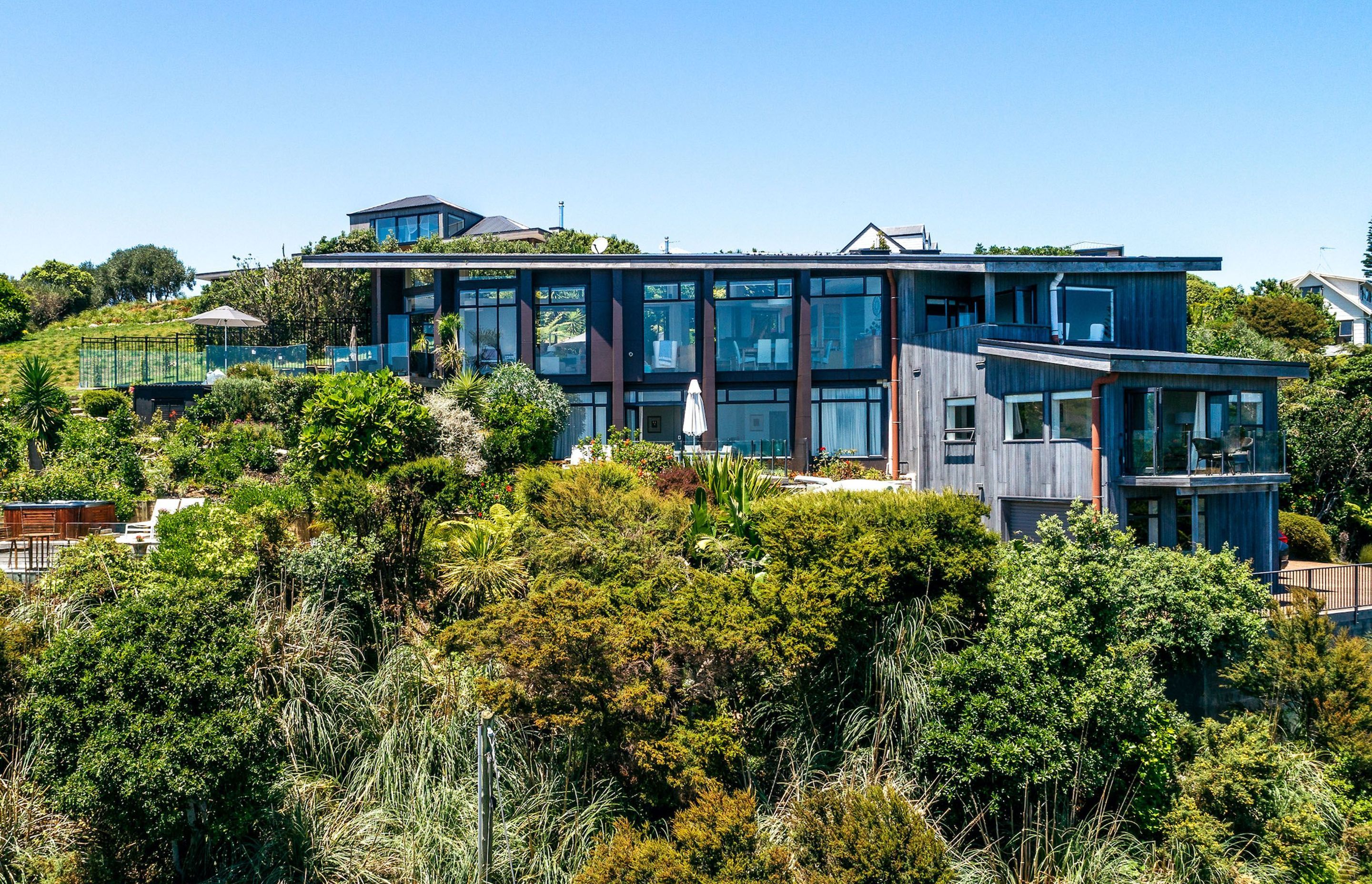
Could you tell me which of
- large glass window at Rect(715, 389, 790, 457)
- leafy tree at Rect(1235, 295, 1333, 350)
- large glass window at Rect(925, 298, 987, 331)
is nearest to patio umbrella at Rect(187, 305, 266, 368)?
large glass window at Rect(715, 389, 790, 457)

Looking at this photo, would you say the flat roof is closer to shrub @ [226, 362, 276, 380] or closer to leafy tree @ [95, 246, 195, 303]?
shrub @ [226, 362, 276, 380]

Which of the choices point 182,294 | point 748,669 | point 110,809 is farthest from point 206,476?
point 182,294

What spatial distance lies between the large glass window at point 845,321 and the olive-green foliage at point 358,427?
397 inches

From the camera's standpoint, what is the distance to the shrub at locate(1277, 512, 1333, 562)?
21.4m

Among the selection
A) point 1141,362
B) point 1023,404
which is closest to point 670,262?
point 1023,404

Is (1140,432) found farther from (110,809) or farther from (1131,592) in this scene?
(110,809)

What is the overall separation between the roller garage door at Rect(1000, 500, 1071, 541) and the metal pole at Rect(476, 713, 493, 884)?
11045 millimetres

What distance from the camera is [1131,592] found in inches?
469

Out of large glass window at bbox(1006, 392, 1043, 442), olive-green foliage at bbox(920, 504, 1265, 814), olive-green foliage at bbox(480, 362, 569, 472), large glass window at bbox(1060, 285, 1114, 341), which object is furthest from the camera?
large glass window at bbox(1060, 285, 1114, 341)

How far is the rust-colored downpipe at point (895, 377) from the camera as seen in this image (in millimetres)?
23062

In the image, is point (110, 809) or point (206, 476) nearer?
point (110, 809)

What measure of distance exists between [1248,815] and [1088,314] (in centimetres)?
1268

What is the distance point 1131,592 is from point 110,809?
11112mm

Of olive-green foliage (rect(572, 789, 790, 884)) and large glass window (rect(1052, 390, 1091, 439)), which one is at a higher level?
large glass window (rect(1052, 390, 1091, 439))
